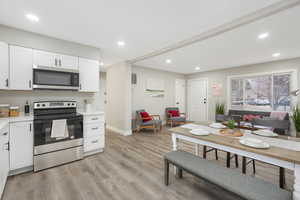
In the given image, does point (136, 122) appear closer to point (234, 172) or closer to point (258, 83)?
point (234, 172)

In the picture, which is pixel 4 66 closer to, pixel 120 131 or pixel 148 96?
pixel 120 131

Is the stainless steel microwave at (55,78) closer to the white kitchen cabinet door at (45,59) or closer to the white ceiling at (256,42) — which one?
the white kitchen cabinet door at (45,59)

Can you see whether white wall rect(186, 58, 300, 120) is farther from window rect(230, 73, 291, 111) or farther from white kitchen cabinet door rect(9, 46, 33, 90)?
white kitchen cabinet door rect(9, 46, 33, 90)

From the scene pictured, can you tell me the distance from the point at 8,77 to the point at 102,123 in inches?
70.2

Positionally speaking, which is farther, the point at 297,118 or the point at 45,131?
the point at 297,118

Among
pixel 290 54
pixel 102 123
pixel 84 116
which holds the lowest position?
pixel 102 123

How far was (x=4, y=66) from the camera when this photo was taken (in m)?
2.13

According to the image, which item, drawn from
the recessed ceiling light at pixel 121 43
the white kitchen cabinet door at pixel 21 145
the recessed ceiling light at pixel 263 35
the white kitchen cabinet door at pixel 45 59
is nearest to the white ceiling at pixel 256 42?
the recessed ceiling light at pixel 263 35

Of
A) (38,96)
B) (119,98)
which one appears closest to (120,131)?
(119,98)

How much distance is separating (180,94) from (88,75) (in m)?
4.84

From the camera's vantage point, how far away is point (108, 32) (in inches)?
97.3

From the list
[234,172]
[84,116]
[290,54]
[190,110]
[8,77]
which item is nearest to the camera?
[234,172]

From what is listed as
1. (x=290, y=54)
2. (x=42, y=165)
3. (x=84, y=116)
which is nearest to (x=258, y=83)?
(x=290, y=54)

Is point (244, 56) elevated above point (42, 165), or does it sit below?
above
